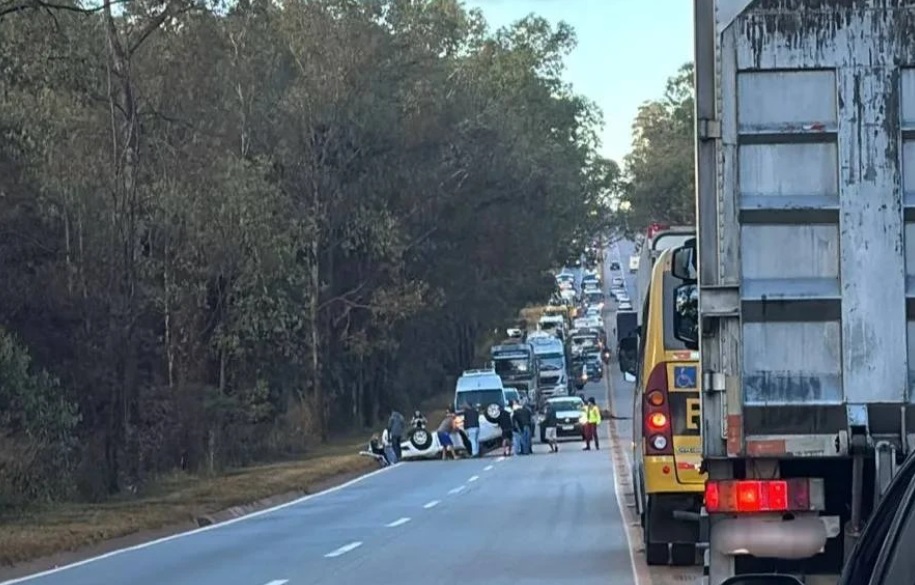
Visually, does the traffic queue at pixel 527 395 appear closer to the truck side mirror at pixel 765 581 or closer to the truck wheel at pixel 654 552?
the truck wheel at pixel 654 552

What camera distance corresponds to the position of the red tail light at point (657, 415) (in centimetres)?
1461

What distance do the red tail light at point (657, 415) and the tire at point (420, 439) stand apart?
3248 centimetres

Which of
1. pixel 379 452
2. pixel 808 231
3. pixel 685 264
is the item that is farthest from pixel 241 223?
pixel 808 231

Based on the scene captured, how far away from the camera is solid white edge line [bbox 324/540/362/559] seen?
19034 millimetres

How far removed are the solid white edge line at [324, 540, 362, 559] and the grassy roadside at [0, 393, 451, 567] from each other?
3675mm

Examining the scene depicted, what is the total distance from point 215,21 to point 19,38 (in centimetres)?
1140

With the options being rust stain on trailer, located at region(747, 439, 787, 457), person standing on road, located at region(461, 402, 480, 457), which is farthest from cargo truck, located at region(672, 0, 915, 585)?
person standing on road, located at region(461, 402, 480, 457)

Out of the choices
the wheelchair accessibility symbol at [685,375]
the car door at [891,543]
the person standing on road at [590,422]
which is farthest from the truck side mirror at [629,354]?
the person standing on road at [590,422]

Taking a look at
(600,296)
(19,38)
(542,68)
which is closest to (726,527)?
(19,38)

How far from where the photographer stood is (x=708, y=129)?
26.8 feet

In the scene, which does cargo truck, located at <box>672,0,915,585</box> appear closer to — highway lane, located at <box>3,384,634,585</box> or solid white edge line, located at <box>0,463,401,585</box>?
highway lane, located at <box>3,384,634,585</box>

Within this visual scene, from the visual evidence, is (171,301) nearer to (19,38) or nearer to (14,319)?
(14,319)

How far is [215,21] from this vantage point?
35.5 metres

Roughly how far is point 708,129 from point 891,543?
449 centimetres
